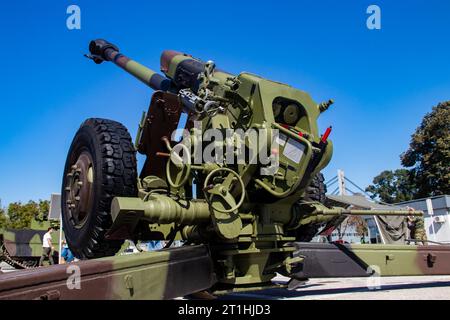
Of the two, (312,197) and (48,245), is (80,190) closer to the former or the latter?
(312,197)

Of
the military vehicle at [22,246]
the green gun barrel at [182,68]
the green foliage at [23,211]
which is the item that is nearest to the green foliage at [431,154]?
the military vehicle at [22,246]

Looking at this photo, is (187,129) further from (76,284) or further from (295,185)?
(76,284)

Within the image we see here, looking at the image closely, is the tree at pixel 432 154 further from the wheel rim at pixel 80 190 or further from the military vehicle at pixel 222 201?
the wheel rim at pixel 80 190

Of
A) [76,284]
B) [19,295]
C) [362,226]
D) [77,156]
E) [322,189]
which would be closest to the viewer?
[19,295]

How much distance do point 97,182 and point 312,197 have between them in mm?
2937

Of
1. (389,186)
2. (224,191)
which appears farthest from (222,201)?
(389,186)

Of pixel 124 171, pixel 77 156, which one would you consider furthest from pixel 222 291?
pixel 77 156

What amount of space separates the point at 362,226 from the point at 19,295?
961 inches

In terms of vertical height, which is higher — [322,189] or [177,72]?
[177,72]

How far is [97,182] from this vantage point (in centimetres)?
445

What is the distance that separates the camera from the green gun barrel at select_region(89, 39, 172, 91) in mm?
7248

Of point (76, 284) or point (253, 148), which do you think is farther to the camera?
point (253, 148)

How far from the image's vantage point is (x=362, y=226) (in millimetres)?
25125

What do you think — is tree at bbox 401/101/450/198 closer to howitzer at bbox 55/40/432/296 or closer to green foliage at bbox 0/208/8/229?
howitzer at bbox 55/40/432/296
